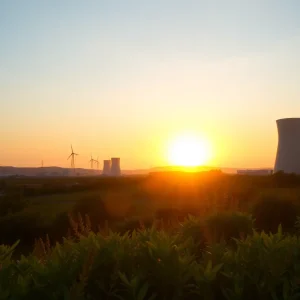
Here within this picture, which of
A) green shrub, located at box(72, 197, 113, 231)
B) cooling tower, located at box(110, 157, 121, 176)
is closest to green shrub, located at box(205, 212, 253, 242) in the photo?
green shrub, located at box(72, 197, 113, 231)

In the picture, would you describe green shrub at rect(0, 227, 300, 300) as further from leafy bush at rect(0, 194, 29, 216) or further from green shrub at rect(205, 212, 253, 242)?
leafy bush at rect(0, 194, 29, 216)

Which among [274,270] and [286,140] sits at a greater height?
[286,140]

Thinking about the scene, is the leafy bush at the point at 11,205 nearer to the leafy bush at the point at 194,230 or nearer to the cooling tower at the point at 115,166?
the leafy bush at the point at 194,230

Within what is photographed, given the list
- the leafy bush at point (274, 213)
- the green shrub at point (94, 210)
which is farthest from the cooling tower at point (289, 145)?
the leafy bush at point (274, 213)

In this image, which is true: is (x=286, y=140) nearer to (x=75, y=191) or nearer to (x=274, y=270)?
(x=75, y=191)

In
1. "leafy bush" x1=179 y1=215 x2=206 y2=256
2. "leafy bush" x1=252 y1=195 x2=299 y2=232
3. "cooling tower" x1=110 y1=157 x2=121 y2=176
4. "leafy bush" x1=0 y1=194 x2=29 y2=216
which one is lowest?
"leafy bush" x1=0 y1=194 x2=29 y2=216

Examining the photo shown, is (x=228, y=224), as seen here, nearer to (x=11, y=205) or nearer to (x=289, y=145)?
(x=11, y=205)

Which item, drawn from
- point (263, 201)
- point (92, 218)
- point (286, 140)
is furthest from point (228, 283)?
point (286, 140)

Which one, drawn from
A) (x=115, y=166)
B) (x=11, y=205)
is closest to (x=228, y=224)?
(x=11, y=205)
